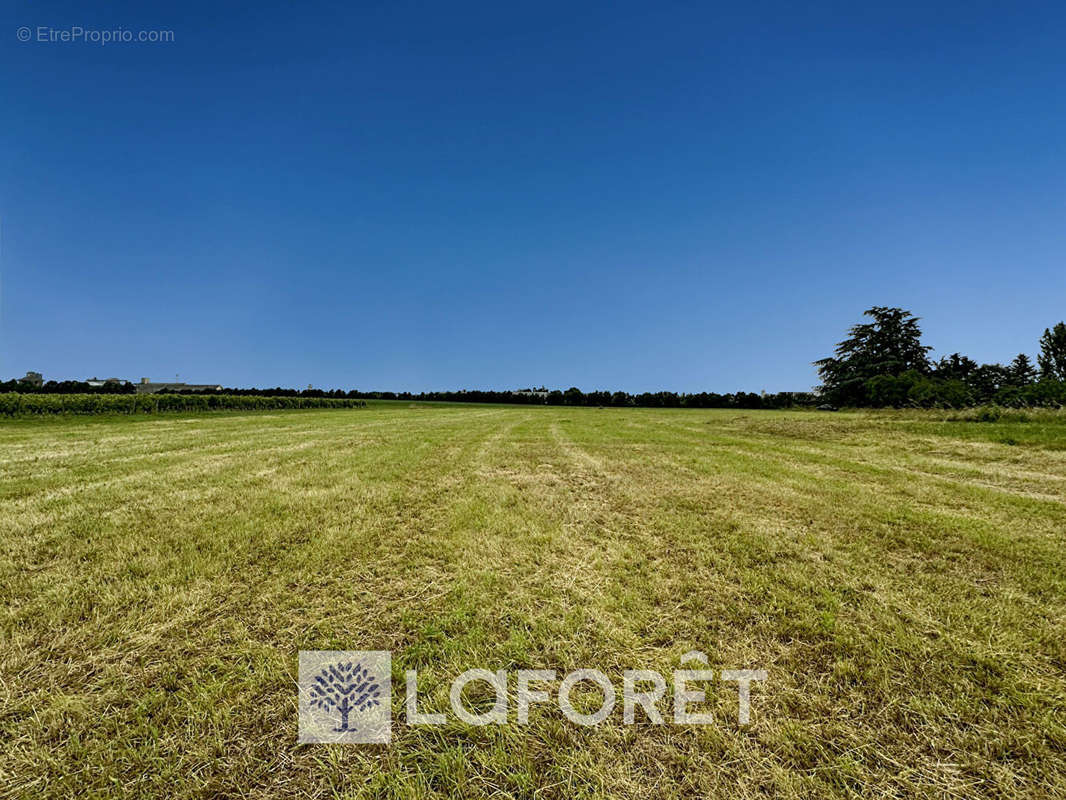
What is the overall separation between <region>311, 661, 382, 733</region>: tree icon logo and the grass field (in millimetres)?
155

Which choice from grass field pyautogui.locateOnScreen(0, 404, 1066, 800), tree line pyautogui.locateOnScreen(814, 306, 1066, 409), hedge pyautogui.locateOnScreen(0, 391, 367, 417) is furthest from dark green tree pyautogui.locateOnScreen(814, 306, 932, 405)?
hedge pyautogui.locateOnScreen(0, 391, 367, 417)

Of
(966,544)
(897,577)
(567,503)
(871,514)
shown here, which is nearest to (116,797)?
(567,503)

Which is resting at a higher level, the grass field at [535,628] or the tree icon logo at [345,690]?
the grass field at [535,628]

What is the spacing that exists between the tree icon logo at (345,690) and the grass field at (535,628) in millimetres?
155

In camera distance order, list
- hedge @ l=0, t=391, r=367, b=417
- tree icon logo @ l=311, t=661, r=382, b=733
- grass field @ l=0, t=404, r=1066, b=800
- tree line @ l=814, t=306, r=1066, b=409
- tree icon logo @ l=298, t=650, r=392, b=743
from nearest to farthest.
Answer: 1. grass field @ l=0, t=404, r=1066, b=800
2. tree icon logo @ l=298, t=650, r=392, b=743
3. tree icon logo @ l=311, t=661, r=382, b=733
4. hedge @ l=0, t=391, r=367, b=417
5. tree line @ l=814, t=306, r=1066, b=409

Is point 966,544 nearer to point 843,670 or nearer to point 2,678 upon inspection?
point 843,670

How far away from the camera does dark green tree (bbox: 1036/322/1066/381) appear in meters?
47.9

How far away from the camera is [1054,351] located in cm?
4928

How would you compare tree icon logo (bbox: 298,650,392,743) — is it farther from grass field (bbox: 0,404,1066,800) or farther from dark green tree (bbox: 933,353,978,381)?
dark green tree (bbox: 933,353,978,381)

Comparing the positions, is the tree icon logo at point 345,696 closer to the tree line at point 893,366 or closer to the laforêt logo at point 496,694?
the laforêt logo at point 496,694

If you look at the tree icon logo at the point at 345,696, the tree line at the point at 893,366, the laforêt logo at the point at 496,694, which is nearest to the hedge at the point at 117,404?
the tree icon logo at the point at 345,696

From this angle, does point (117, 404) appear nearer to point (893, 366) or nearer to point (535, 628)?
point (535, 628)

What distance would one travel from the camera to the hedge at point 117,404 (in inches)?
1029

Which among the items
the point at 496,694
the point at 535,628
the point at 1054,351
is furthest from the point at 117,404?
the point at 1054,351
